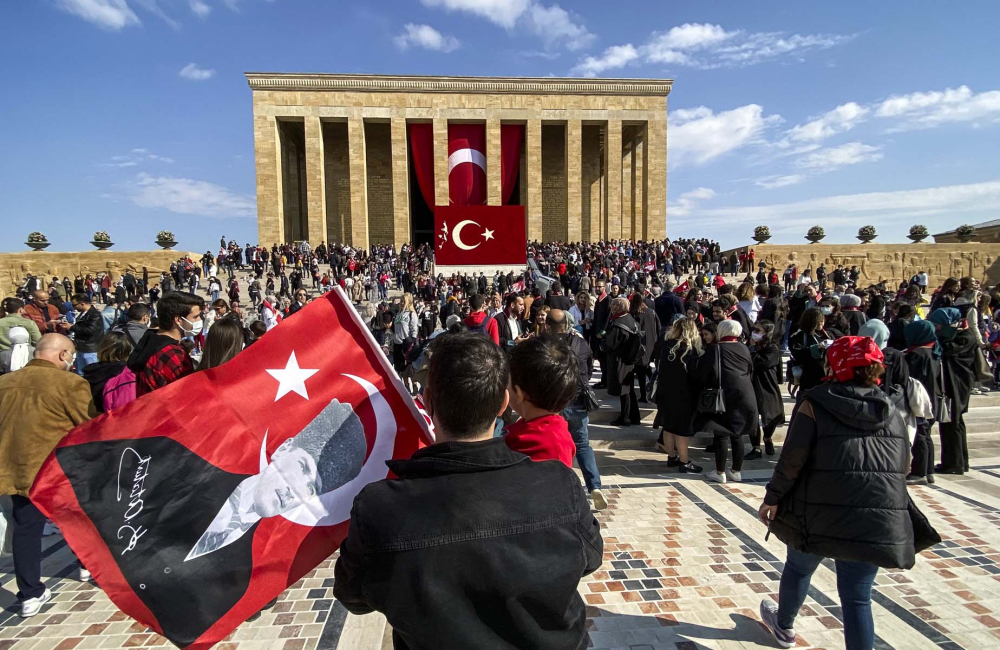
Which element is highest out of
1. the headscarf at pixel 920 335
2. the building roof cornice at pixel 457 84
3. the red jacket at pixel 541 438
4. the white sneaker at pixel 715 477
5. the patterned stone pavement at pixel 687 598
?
the building roof cornice at pixel 457 84

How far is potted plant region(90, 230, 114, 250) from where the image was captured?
26.9 metres

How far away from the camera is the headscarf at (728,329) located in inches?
207

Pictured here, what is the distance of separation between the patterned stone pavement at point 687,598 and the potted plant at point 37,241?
29960mm

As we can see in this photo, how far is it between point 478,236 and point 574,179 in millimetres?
21260

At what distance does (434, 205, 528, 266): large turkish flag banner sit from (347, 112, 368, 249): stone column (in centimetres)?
1964

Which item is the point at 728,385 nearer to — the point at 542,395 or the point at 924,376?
the point at 924,376

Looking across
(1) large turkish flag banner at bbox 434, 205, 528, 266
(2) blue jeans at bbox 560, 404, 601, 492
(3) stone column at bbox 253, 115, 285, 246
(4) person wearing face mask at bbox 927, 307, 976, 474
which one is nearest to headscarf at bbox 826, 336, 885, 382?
(2) blue jeans at bbox 560, 404, 601, 492

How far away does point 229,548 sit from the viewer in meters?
2.34

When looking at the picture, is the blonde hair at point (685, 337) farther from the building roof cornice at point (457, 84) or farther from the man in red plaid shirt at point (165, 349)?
the building roof cornice at point (457, 84)

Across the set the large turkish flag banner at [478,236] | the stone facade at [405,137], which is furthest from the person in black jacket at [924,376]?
the stone facade at [405,137]

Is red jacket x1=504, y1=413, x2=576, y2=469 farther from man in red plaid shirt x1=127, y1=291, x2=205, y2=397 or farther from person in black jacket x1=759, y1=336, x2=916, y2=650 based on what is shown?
man in red plaid shirt x1=127, y1=291, x2=205, y2=397

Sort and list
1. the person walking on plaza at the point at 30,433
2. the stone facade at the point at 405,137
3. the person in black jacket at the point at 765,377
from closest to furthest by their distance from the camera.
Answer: the person walking on plaza at the point at 30,433
the person in black jacket at the point at 765,377
the stone facade at the point at 405,137

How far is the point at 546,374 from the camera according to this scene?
237 cm

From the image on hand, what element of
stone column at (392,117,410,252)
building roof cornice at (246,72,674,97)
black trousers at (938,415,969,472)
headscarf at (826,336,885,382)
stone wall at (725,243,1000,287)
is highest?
building roof cornice at (246,72,674,97)
